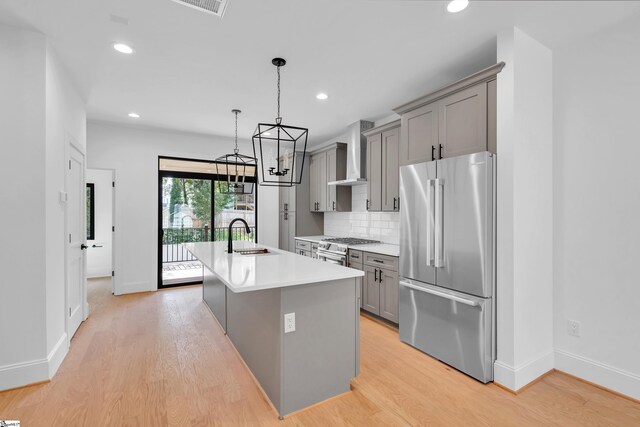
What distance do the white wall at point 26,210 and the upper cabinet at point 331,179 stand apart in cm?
369

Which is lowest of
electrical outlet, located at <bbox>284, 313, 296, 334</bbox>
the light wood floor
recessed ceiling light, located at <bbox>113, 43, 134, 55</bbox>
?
the light wood floor

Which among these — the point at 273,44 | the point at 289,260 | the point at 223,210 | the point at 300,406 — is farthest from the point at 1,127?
the point at 223,210

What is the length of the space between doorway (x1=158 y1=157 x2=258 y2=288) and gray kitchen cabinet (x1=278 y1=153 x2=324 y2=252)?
64 cm

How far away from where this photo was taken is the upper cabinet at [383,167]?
3.87m

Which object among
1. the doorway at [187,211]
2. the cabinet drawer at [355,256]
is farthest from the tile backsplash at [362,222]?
the doorway at [187,211]

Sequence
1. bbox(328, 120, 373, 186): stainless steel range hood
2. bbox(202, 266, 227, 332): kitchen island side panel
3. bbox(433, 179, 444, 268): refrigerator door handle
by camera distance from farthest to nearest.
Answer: bbox(328, 120, 373, 186): stainless steel range hood, bbox(202, 266, 227, 332): kitchen island side panel, bbox(433, 179, 444, 268): refrigerator door handle

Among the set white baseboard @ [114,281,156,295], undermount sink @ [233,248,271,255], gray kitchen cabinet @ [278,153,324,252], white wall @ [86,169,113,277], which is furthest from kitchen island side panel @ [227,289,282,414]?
white wall @ [86,169,113,277]

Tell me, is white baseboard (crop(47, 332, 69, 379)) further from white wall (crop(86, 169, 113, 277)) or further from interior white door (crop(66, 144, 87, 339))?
white wall (crop(86, 169, 113, 277))

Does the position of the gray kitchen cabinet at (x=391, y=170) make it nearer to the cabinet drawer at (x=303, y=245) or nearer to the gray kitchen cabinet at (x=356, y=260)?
the gray kitchen cabinet at (x=356, y=260)

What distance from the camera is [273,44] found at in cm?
257

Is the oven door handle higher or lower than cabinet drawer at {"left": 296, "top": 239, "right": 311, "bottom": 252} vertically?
lower

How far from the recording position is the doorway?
551 centimetres

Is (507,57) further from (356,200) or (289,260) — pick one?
(356,200)

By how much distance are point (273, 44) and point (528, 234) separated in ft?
8.70
